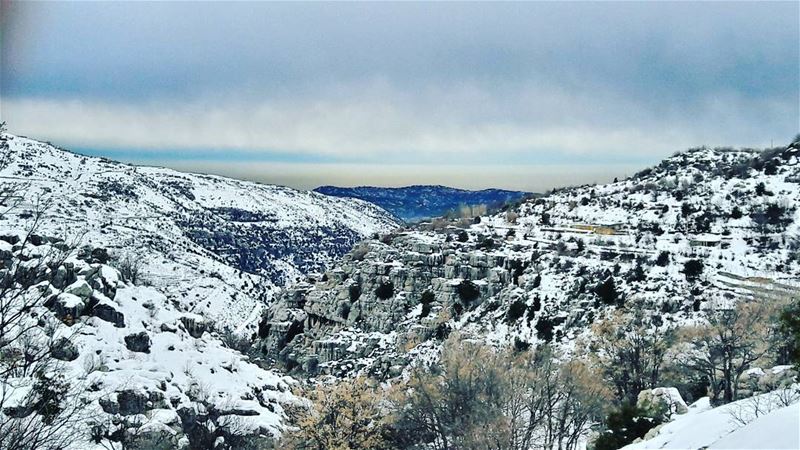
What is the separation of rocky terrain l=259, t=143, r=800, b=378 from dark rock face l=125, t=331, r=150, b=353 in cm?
1193

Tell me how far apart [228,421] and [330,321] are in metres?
23.1

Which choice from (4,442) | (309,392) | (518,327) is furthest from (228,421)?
(518,327)

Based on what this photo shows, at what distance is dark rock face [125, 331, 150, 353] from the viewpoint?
21875 mm

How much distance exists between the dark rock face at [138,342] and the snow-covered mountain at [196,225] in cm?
3882

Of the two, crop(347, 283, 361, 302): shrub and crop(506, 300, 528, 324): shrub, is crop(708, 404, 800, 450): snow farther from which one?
crop(347, 283, 361, 302): shrub

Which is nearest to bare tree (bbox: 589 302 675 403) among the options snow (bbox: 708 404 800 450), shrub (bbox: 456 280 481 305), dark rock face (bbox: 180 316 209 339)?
shrub (bbox: 456 280 481 305)

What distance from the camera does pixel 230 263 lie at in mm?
114688

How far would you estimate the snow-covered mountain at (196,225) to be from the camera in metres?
84.3

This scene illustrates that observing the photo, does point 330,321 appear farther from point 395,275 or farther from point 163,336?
point 163,336

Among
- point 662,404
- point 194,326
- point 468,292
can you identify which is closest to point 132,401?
point 194,326

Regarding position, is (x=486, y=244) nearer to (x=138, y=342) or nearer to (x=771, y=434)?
(x=138, y=342)

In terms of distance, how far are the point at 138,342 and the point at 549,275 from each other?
80.7 ft

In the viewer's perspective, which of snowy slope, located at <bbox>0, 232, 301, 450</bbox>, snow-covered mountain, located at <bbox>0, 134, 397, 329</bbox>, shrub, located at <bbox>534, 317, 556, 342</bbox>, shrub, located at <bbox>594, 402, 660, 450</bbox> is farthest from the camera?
snow-covered mountain, located at <bbox>0, 134, 397, 329</bbox>

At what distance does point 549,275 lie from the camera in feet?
121
